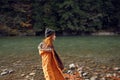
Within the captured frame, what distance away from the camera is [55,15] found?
20859mm

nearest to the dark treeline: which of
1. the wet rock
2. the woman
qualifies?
the wet rock

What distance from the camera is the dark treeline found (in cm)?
2022

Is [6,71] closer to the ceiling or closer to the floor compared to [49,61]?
closer to the floor

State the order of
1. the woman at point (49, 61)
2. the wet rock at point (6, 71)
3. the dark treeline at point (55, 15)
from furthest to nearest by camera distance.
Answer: the dark treeline at point (55, 15)
the wet rock at point (6, 71)
the woman at point (49, 61)

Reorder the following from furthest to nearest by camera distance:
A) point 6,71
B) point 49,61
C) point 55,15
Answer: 1. point 55,15
2. point 6,71
3. point 49,61

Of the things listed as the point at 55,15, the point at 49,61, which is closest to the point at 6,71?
the point at 49,61

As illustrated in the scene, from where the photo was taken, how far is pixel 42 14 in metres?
20.8

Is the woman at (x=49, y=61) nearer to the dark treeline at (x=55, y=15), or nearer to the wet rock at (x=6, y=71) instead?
the wet rock at (x=6, y=71)

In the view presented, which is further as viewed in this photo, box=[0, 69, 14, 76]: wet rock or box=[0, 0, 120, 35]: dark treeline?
box=[0, 0, 120, 35]: dark treeline

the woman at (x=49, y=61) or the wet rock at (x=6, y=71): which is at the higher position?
the woman at (x=49, y=61)

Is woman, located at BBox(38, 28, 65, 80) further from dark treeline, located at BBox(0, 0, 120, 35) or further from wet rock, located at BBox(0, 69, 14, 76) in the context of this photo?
dark treeline, located at BBox(0, 0, 120, 35)

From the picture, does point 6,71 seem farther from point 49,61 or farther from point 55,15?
point 55,15

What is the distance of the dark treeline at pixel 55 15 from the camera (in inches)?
796

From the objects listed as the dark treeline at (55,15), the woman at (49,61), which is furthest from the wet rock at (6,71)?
the dark treeline at (55,15)
